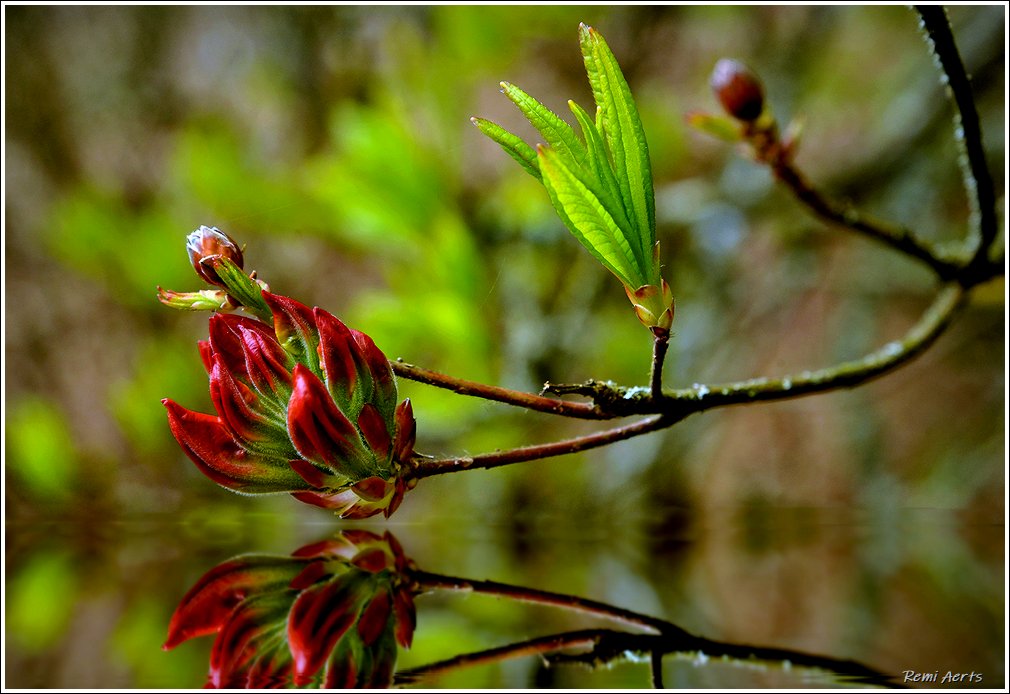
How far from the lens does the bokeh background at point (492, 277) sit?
2.20ft

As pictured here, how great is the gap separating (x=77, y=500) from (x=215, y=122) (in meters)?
0.50

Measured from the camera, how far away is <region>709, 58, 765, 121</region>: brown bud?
391mm

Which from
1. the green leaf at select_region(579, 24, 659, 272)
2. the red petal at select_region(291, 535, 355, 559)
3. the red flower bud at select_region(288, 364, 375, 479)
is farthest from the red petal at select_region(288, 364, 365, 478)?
the red petal at select_region(291, 535, 355, 559)

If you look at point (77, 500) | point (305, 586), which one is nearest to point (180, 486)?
point (77, 500)

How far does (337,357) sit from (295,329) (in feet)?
0.06

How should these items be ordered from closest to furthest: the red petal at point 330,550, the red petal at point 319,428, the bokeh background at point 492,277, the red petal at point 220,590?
the red petal at point 319,428 < the red petal at point 220,590 < the red petal at point 330,550 < the bokeh background at point 492,277

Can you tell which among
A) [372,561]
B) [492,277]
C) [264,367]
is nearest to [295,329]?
[264,367]

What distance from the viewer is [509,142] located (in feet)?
0.76

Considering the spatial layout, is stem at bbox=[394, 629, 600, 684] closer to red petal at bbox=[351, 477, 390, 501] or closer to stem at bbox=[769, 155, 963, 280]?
red petal at bbox=[351, 477, 390, 501]

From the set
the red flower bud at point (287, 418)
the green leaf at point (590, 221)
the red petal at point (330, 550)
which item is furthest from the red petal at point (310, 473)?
the red petal at point (330, 550)

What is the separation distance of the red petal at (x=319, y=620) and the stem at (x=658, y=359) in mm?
142

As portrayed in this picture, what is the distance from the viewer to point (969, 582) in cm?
45

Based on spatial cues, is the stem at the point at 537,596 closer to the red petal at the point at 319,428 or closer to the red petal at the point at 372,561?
the red petal at the point at 372,561

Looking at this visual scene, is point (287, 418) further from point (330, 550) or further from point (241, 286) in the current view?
point (330, 550)
